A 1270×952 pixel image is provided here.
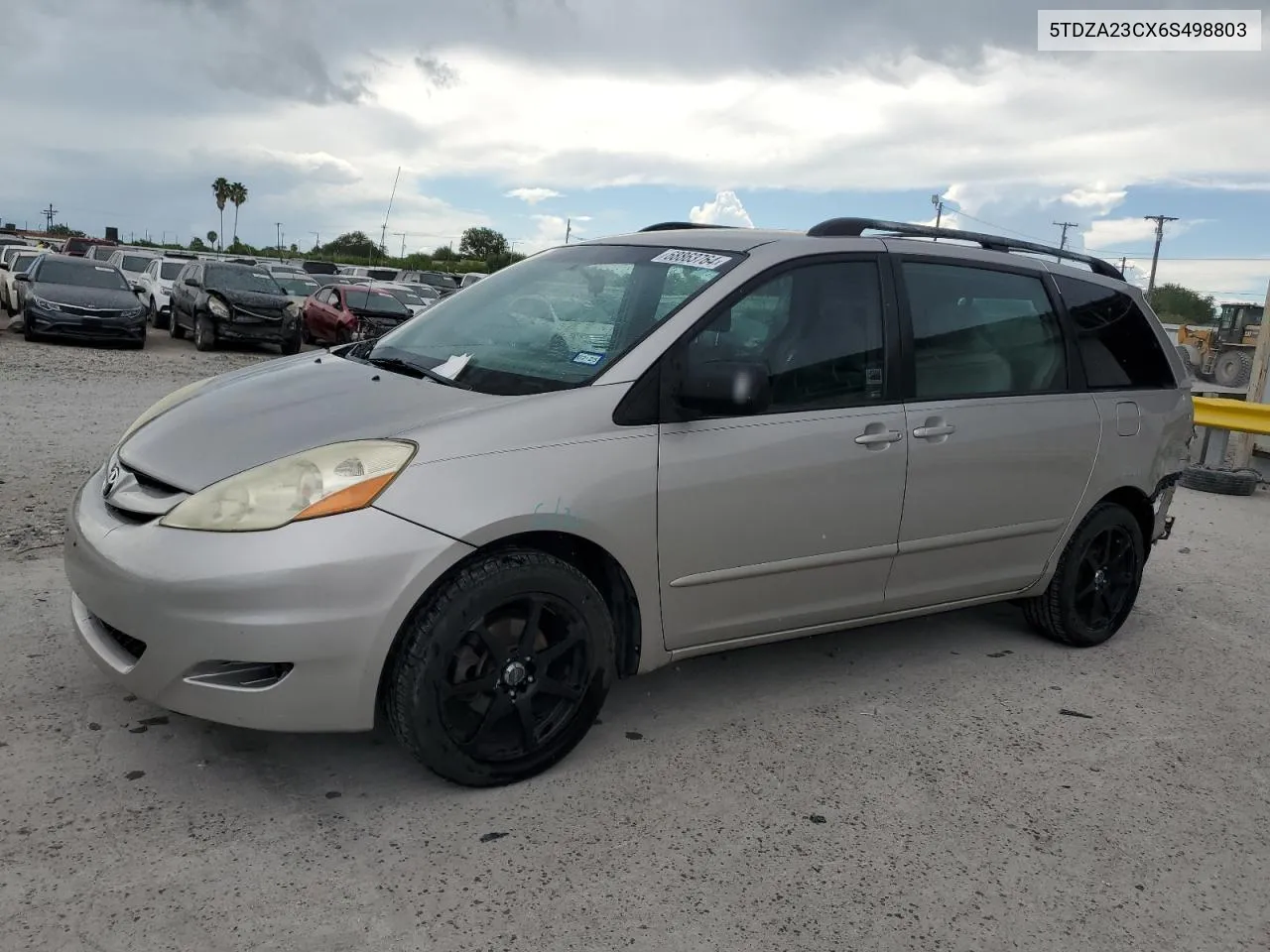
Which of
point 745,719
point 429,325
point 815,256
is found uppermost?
point 815,256

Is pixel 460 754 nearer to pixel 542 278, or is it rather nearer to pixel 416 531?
pixel 416 531

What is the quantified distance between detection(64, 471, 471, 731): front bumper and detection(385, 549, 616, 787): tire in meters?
0.09

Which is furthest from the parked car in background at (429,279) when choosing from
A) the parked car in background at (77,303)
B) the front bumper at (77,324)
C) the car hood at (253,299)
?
the front bumper at (77,324)

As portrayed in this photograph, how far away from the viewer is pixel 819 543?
377cm

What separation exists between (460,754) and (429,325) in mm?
1813

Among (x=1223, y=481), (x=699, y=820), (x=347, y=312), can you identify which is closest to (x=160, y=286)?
(x=347, y=312)

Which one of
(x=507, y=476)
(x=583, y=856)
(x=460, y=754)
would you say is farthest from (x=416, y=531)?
(x=583, y=856)

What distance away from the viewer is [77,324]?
1633 centimetres

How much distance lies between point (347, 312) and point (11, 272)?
805 cm

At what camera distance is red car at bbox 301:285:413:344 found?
63.4ft

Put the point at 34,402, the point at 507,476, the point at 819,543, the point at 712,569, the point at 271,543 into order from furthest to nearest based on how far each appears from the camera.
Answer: the point at 34,402, the point at 819,543, the point at 712,569, the point at 507,476, the point at 271,543

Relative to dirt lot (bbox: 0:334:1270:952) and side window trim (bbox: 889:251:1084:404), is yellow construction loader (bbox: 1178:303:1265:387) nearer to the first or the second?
side window trim (bbox: 889:251:1084:404)

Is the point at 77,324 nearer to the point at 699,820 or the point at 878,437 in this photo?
the point at 878,437

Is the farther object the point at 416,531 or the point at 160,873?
the point at 416,531
